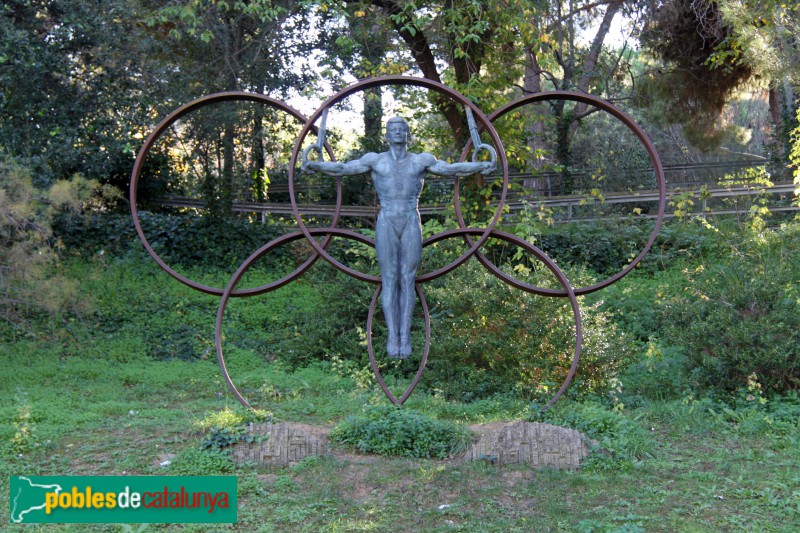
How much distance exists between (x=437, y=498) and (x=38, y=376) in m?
6.45

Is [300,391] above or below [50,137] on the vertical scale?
below

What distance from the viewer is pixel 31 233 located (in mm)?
10625

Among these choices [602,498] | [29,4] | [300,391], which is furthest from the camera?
[29,4]

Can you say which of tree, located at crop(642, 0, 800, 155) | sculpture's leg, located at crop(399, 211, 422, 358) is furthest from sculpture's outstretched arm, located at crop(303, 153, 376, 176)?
tree, located at crop(642, 0, 800, 155)

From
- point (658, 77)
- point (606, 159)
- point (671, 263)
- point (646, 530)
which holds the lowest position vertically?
point (646, 530)

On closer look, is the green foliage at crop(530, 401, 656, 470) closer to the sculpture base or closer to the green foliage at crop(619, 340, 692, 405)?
the sculpture base

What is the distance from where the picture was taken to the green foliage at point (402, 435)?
22.8 ft

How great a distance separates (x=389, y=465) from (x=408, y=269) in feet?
5.67

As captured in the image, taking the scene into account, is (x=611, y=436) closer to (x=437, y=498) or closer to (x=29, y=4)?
(x=437, y=498)

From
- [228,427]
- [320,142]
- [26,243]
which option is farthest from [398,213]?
[26,243]

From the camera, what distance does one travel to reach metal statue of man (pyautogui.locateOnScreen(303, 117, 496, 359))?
720 centimetres

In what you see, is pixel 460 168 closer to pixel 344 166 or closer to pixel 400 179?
pixel 400 179

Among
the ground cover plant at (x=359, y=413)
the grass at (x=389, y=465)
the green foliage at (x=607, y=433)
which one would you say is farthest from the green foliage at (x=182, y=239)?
the green foliage at (x=607, y=433)

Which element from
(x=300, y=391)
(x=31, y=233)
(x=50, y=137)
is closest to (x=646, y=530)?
(x=300, y=391)
